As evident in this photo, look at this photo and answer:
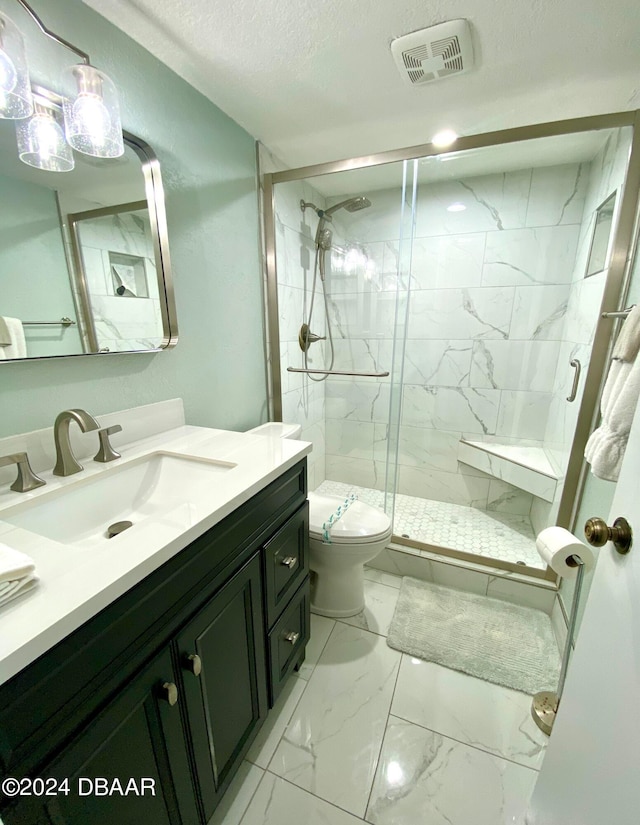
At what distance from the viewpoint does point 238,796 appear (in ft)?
3.29

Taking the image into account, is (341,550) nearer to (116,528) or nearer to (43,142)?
(116,528)

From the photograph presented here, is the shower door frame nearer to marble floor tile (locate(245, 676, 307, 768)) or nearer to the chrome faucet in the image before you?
marble floor tile (locate(245, 676, 307, 768))

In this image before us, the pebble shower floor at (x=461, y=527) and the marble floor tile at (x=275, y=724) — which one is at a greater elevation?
the pebble shower floor at (x=461, y=527)

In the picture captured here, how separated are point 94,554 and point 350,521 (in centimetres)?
109

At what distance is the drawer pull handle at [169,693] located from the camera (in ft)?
2.14

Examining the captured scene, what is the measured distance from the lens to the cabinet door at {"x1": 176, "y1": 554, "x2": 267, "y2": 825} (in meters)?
0.74

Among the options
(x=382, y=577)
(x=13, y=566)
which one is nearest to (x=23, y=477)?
(x=13, y=566)

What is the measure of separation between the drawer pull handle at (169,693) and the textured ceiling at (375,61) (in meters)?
1.69

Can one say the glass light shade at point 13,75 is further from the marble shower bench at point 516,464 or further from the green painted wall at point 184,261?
the marble shower bench at point 516,464

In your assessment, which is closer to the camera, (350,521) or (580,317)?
(350,521)

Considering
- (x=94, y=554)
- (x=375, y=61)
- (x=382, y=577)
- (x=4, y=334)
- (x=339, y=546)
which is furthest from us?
(x=382, y=577)

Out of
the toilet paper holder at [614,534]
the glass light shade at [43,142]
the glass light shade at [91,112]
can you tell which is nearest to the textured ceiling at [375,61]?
the glass light shade at [91,112]

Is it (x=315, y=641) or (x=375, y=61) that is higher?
(x=375, y=61)

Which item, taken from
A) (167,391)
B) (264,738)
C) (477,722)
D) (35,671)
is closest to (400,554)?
(477,722)
